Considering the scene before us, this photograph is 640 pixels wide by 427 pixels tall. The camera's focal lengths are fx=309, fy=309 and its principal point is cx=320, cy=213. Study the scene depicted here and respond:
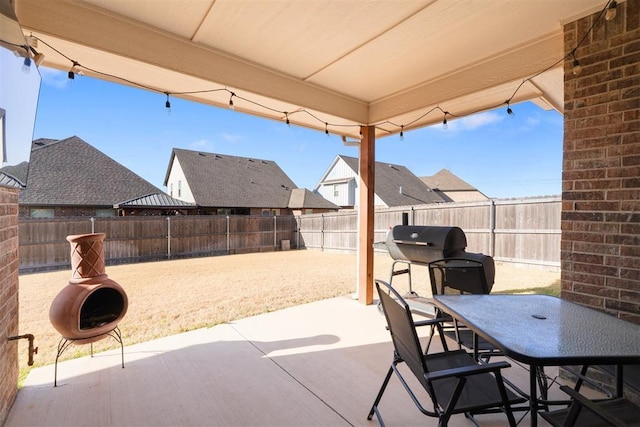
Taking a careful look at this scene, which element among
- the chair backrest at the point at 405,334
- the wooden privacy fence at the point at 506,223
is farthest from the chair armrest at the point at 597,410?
the wooden privacy fence at the point at 506,223

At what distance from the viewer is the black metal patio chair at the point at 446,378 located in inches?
54.9

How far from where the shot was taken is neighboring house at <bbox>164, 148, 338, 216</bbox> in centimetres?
1573

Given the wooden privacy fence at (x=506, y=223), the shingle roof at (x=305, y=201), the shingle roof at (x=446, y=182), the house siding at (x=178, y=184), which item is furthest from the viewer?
the shingle roof at (x=446, y=182)

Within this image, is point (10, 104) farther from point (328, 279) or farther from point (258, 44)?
point (328, 279)

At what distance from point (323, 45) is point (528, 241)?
26.2ft

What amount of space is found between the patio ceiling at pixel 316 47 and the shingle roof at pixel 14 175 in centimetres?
94

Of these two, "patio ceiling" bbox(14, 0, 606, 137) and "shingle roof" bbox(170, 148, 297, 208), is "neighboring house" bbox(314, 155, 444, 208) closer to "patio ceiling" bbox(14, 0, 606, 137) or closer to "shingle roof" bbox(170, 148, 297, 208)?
"shingle roof" bbox(170, 148, 297, 208)

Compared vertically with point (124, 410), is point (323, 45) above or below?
above

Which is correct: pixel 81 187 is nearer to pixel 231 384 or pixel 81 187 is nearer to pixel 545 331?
pixel 231 384

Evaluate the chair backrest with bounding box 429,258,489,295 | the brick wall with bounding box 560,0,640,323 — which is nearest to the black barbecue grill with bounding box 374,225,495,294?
the chair backrest with bounding box 429,258,489,295

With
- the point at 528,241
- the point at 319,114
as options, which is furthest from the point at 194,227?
the point at 528,241

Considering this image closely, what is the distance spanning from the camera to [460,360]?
1956 millimetres

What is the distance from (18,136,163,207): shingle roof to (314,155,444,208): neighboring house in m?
11.4

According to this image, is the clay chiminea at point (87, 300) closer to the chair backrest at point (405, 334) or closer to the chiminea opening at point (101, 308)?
the chiminea opening at point (101, 308)
